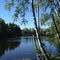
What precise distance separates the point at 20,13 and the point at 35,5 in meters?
1.34

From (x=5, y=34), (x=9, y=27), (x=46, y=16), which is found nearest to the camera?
(x=46, y=16)

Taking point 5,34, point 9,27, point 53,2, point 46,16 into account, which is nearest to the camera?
point 53,2

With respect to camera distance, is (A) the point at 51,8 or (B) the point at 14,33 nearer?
(A) the point at 51,8

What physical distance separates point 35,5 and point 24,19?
4.73 feet

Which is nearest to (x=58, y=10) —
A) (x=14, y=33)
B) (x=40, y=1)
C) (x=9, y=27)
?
(x=40, y=1)

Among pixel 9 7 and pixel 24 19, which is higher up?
pixel 9 7

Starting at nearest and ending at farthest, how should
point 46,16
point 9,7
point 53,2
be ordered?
point 9,7 → point 53,2 → point 46,16

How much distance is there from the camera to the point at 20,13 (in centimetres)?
1213

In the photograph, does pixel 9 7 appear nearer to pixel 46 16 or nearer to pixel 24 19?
pixel 24 19

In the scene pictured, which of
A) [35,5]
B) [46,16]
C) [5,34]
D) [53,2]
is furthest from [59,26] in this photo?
[5,34]

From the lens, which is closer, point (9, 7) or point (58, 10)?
point (9, 7)

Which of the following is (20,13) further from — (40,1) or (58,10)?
(58,10)

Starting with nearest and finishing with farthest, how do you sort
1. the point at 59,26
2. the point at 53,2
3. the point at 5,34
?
the point at 53,2, the point at 59,26, the point at 5,34

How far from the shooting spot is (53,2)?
44.5 feet
